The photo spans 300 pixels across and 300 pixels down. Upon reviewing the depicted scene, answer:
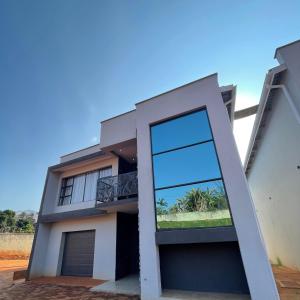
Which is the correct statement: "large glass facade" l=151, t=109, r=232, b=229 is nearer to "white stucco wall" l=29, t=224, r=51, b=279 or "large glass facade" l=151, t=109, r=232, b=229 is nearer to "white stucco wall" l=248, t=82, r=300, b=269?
"white stucco wall" l=248, t=82, r=300, b=269

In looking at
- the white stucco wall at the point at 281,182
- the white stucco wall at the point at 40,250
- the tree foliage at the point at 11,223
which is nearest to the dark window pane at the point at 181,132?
the white stucco wall at the point at 281,182

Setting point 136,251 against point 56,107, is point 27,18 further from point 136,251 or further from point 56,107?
point 136,251

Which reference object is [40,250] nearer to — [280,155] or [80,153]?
[80,153]

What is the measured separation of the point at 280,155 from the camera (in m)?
9.62

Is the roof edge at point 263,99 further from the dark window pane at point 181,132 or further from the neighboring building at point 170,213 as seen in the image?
the dark window pane at point 181,132

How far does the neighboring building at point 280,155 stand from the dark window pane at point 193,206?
4.60m

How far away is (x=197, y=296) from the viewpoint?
5.52m

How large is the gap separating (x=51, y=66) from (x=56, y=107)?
248 cm

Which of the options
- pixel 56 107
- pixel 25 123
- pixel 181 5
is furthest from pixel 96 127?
pixel 181 5

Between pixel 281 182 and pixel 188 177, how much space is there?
656 cm

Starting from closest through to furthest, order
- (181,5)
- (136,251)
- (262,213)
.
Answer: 1. (181,5)
2. (136,251)
3. (262,213)

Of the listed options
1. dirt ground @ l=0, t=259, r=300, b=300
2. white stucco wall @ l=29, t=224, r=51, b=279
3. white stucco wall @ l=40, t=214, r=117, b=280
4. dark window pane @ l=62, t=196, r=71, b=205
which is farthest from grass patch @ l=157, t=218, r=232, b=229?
white stucco wall @ l=29, t=224, r=51, b=279

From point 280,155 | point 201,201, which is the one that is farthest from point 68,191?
point 280,155

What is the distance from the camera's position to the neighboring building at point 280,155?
7340 mm
